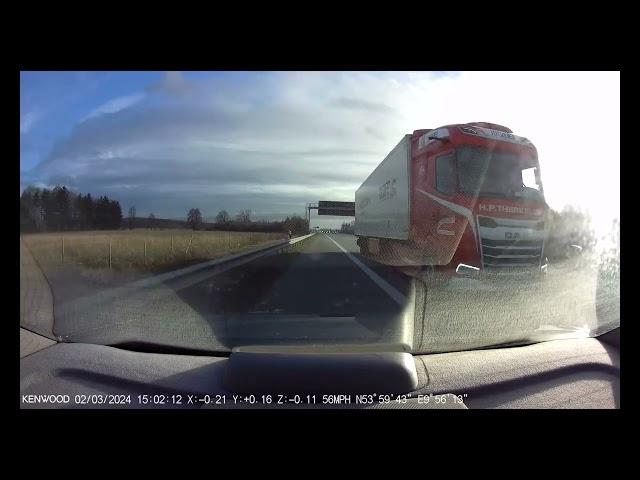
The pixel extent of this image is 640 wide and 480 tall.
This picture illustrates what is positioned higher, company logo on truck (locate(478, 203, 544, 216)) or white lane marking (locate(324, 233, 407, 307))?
company logo on truck (locate(478, 203, 544, 216))

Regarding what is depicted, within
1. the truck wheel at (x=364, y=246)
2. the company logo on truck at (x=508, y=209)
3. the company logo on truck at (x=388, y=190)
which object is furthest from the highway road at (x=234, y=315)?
the truck wheel at (x=364, y=246)

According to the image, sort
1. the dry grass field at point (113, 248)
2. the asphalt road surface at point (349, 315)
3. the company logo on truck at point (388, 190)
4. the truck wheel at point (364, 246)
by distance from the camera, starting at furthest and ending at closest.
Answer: the truck wheel at point (364, 246), the company logo on truck at point (388, 190), the dry grass field at point (113, 248), the asphalt road surface at point (349, 315)

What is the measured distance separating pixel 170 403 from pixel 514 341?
317cm

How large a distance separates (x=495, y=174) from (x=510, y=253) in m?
1.68

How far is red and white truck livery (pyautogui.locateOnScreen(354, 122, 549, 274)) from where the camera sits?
9820 millimetres

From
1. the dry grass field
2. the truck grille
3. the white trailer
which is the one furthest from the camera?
the white trailer

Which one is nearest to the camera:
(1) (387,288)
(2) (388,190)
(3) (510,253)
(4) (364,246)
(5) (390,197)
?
(3) (510,253)

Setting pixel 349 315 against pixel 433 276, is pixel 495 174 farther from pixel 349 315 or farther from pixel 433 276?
pixel 349 315

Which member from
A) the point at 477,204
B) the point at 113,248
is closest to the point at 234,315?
the point at 113,248

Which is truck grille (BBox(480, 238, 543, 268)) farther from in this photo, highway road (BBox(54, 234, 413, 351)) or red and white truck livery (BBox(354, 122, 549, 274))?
highway road (BBox(54, 234, 413, 351))

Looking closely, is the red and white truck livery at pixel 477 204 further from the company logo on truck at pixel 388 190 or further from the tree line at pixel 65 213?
the tree line at pixel 65 213

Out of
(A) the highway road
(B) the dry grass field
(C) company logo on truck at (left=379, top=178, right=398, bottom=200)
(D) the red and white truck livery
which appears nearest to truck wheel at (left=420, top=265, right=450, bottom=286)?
(D) the red and white truck livery

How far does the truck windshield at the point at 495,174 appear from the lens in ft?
34.1

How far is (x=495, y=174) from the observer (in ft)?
34.7
